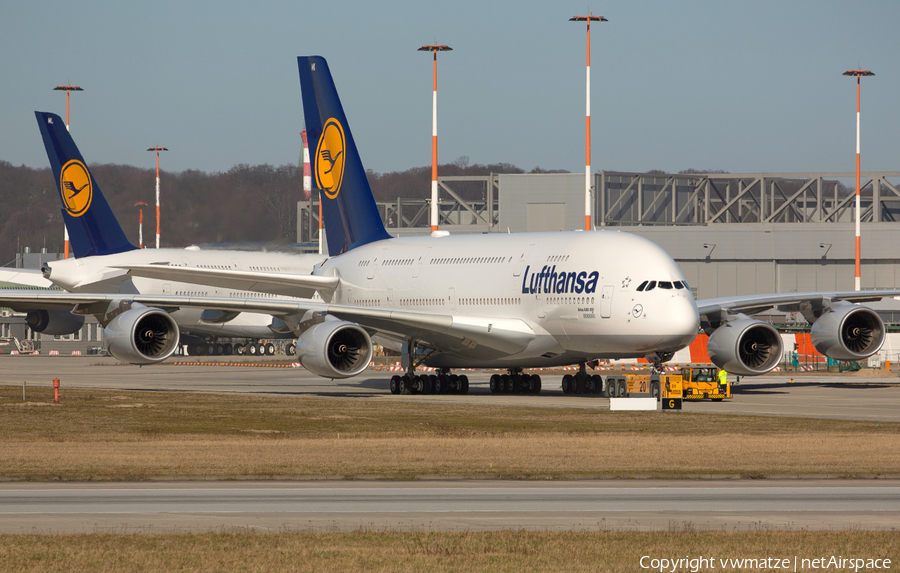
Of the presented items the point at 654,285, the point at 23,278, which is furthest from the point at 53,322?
the point at 23,278

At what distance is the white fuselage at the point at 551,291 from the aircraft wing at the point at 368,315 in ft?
1.36

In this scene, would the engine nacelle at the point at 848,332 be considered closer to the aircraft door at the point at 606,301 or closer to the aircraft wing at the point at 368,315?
the aircraft door at the point at 606,301

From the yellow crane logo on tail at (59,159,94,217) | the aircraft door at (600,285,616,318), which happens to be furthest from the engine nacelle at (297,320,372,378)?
the yellow crane logo on tail at (59,159,94,217)

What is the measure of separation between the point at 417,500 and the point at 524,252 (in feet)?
71.6

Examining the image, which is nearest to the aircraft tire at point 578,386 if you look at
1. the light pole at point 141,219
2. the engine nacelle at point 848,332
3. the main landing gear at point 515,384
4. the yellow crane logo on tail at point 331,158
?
the main landing gear at point 515,384

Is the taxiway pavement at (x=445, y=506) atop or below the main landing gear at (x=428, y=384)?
below

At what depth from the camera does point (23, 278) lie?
3305 inches

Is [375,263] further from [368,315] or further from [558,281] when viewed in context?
[558,281]

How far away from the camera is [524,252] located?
36.8 meters

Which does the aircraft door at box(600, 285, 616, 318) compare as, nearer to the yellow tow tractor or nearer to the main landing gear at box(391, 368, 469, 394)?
the yellow tow tractor

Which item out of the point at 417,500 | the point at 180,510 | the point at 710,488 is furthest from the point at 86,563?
the point at 710,488

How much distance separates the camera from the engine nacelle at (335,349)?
34.3 meters

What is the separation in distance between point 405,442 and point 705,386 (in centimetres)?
1492

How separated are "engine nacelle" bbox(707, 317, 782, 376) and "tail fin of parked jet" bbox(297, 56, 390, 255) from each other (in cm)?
1433
